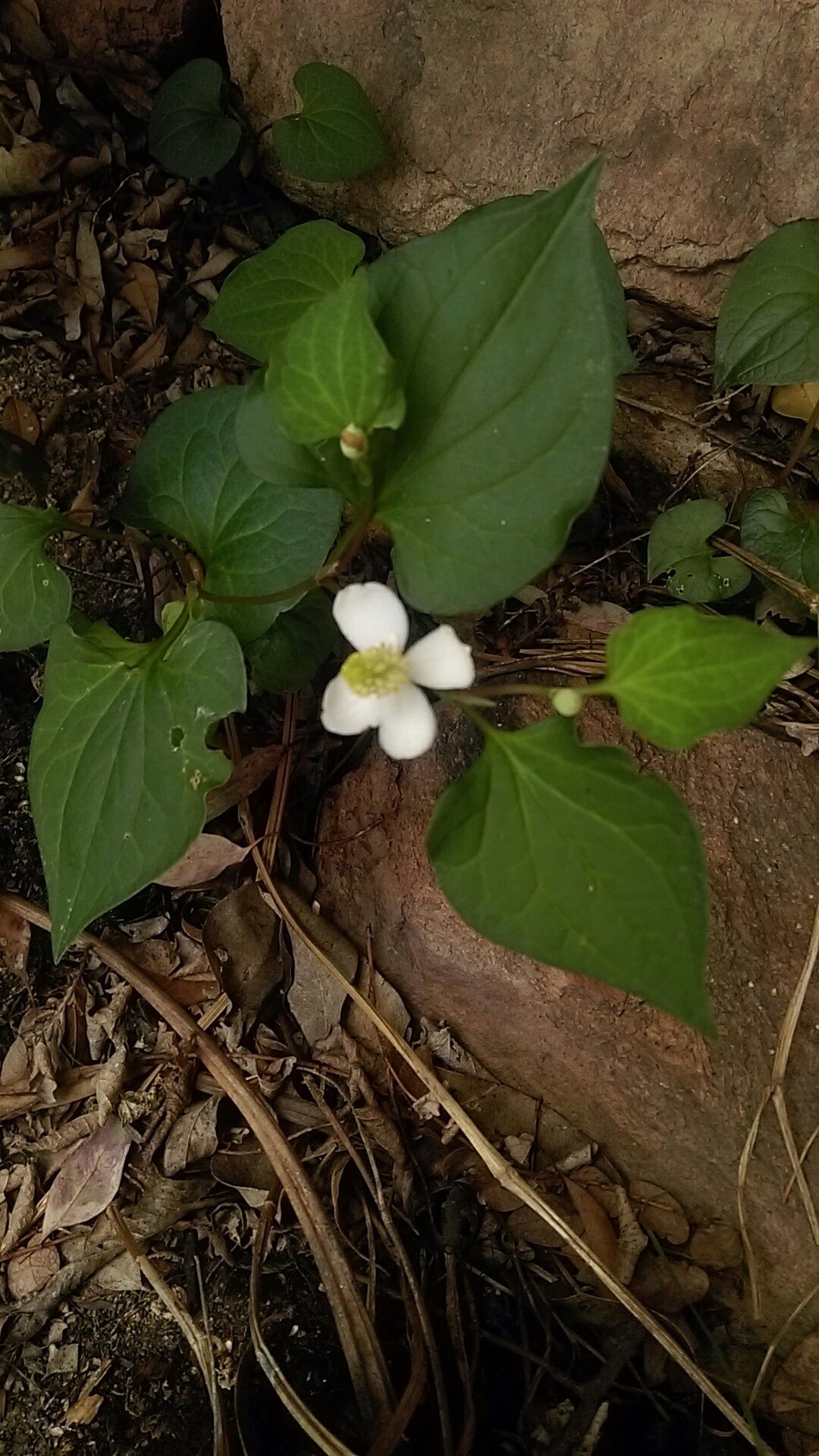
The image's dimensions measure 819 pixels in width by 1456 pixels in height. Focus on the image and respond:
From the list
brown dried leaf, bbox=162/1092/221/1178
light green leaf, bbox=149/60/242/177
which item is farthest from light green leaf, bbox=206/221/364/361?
brown dried leaf, bbox=162/1092/221/1178

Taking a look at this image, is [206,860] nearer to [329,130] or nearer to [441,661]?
[441,661]

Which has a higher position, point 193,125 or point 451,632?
point 193,125

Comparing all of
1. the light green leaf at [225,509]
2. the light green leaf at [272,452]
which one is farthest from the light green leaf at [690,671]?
the light green leaf at [225,509]

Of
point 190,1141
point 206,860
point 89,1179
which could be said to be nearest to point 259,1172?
point 190,1141

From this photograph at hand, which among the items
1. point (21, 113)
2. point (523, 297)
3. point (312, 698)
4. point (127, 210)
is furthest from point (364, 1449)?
point (21, 113)

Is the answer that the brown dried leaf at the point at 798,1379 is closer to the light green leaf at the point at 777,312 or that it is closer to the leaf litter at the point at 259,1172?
the leaf litter at the point at 259,1172

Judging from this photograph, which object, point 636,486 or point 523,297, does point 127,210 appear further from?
point 523,297
